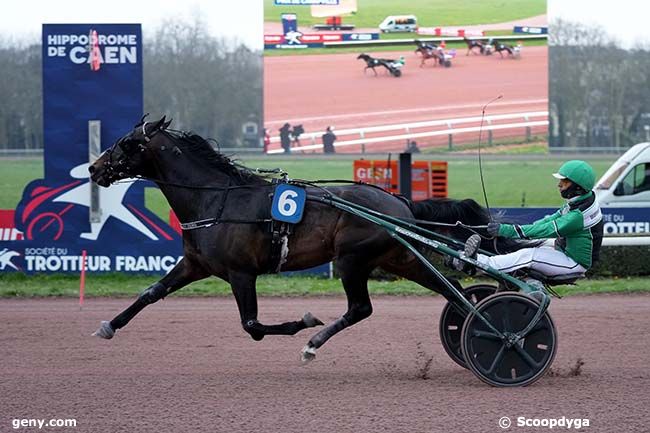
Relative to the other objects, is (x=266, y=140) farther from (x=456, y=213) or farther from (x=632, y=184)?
(x=456, y=213)

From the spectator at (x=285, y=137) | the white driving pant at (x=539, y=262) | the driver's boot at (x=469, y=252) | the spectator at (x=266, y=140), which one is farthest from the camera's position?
the spectator at (x=285, y=137)

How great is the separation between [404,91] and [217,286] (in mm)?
4415

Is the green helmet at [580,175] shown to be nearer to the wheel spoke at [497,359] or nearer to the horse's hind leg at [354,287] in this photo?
the wheel spoke at [497,359]

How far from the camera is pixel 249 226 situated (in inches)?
280

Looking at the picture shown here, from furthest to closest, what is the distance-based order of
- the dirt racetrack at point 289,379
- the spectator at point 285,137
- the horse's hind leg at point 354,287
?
the spectator at point 285,137 < the horse's hind leg at point 354,287 < the dirt racetrack at point 289,379

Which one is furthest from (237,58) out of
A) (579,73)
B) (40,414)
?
(40,414)

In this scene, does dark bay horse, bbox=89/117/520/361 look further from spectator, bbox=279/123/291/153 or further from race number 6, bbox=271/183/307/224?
spectator, bbox=279/123/291/153

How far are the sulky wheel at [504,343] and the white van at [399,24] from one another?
9.16 m

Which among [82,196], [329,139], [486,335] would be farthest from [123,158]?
[329,139]

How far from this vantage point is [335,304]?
11289 mm

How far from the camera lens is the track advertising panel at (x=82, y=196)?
1366 cm

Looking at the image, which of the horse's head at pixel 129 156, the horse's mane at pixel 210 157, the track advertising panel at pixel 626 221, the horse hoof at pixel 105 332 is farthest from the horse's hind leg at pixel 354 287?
the track advertising panel at pixel 626 221

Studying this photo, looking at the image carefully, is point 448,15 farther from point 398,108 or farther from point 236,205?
point 236,205

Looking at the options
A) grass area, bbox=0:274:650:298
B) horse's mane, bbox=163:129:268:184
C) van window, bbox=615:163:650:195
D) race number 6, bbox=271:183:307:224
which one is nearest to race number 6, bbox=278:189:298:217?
race number 6, bbox=271:183:307:224
